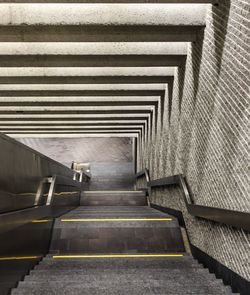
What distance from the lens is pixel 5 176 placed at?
2.77 meters

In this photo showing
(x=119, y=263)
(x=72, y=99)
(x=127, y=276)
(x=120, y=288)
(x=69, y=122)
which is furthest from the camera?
(x=69, y=122)

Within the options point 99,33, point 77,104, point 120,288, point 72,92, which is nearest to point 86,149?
point 77,104

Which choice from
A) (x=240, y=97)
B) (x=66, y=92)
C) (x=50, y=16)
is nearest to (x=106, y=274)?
(x=240, y=97)

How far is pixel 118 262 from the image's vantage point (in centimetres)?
381

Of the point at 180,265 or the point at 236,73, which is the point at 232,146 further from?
the point at 180,265

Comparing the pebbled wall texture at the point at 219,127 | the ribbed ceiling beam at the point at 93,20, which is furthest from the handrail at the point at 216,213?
the ribbed ceiling beam at the point at 93,20

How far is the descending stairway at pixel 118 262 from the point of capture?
2.74 metres

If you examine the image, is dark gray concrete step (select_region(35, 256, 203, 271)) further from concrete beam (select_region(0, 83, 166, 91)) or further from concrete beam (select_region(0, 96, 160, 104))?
concrete beam (select_region(0, 96, 160, 104))

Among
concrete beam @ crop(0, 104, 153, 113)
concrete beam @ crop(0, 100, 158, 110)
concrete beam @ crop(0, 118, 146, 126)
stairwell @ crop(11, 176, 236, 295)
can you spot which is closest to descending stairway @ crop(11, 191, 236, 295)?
stairwell @ crop(11, 176, 236, 295)

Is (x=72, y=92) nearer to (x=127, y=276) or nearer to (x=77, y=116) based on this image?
(x=77, y=116)

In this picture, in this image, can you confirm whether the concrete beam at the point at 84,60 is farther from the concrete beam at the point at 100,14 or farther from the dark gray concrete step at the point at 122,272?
the dark gray concrete step at the point at 122,272

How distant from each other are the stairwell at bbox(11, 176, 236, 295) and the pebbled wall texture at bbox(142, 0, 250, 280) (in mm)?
294

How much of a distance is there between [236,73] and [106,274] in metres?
2.04

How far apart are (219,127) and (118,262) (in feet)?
5.75
